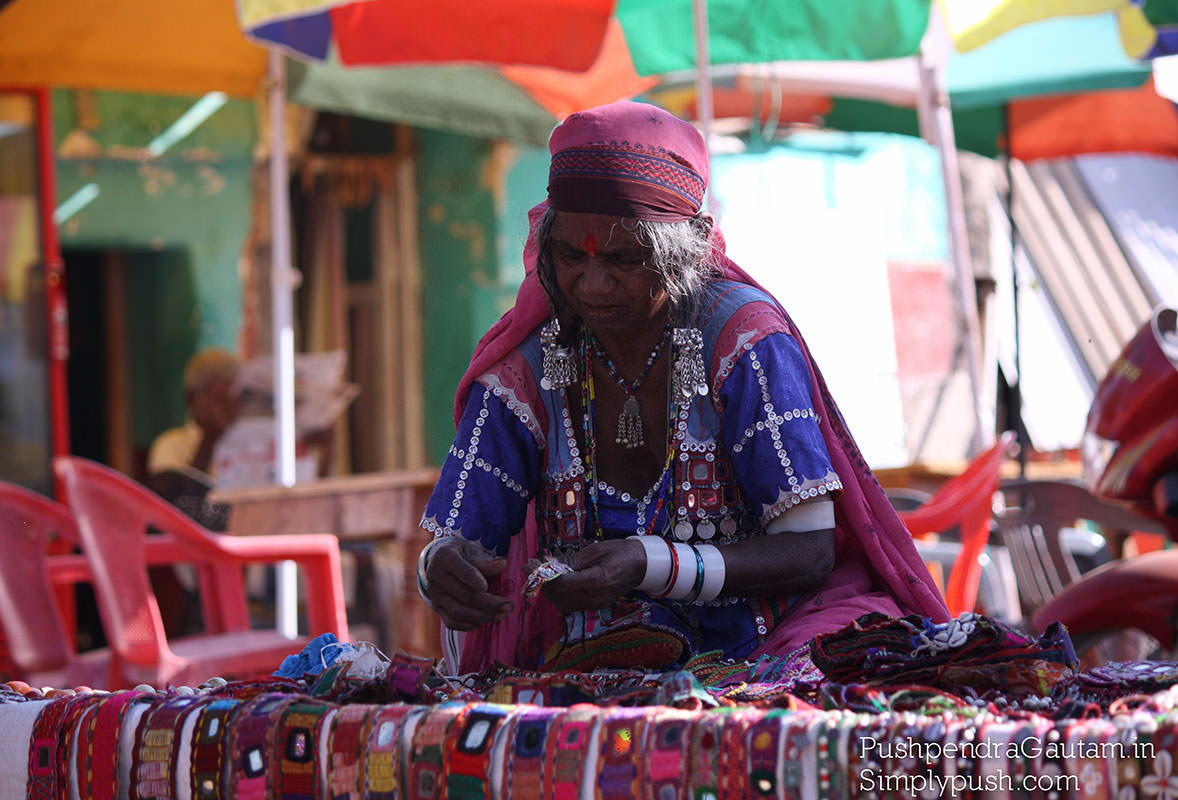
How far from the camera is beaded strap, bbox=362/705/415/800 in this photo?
1.67m

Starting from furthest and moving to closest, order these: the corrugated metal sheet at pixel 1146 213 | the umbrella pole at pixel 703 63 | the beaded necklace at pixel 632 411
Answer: the corrugated metal sheet at pixel 1146 213 < the umbrella pole at pixel 703 63 < the beaded necklace at pixel 632 411

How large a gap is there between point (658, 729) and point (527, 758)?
6.5 inches

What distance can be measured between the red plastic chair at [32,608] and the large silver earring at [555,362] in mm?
2488

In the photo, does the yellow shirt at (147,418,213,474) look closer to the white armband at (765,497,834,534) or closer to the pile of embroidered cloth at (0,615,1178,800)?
the pile of embroidered cloth at (0,615,1178,800)

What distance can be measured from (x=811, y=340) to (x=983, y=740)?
6.76m

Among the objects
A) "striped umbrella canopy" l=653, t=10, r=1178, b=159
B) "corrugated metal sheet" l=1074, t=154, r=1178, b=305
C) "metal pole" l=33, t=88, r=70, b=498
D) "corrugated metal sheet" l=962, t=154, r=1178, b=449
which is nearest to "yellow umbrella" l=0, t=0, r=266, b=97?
"metal pole" l=33, t=88, r=70, b=498

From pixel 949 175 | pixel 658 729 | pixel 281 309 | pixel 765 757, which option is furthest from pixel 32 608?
pixel 949 175

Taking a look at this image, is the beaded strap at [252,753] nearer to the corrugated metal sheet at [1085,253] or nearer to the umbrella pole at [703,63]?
the umbrella pole at [703,63]

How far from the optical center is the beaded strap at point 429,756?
5.41 ft

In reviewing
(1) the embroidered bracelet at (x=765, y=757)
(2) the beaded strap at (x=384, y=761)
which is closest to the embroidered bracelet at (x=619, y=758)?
(1) the embroidered bracelet at (x=765, y=757)

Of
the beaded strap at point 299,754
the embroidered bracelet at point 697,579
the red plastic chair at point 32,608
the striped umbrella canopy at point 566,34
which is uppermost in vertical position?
the striped umbrella canopy at point 566,34

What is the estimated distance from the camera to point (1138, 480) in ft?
11.2

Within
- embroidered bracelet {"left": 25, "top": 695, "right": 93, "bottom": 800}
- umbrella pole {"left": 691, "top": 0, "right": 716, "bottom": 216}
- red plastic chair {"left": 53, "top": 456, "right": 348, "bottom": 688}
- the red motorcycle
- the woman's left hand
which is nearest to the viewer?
embroidered bracelet {"left": 25, "top": 695, "right": 93, "bottom": 800}

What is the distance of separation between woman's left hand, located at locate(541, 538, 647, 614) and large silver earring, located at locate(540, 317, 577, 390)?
408 millimetres
